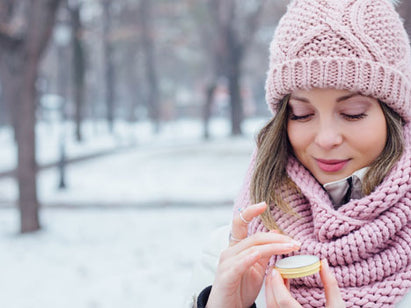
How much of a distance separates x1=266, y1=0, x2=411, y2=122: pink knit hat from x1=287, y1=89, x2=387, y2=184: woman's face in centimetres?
3

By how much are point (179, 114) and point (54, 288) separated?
49077mm

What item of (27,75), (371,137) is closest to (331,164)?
(371,137)

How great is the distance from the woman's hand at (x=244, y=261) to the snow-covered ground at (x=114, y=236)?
54 cm

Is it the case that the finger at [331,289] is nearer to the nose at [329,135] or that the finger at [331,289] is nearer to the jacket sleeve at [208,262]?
the nose at [329,135]

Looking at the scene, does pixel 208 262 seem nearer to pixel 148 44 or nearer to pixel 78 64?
pixel 78 64

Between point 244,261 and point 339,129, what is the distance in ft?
1.53

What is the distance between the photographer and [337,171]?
4.70ft

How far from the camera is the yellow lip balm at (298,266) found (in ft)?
3.74

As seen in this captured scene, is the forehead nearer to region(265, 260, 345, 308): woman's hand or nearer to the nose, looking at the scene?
the nose

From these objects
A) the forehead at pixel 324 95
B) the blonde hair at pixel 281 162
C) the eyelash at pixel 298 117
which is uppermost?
the forehead at pixel 324 95

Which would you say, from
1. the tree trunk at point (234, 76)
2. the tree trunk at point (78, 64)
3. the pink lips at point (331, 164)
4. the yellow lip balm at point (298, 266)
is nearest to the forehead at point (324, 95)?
the pink lips at point (331, 164)

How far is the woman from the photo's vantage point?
1.28 metres

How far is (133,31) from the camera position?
23.5m

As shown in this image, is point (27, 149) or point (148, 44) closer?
point (27, 149)
